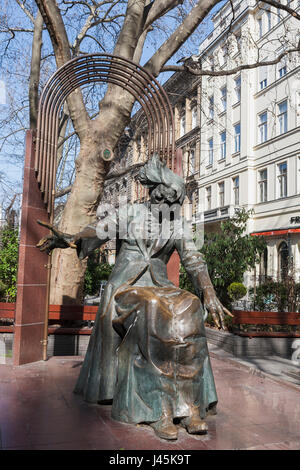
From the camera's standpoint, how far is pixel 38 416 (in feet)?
10.9

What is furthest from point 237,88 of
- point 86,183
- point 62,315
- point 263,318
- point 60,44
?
point 62,315

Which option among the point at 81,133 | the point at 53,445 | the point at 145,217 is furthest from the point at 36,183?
the point at 53,445

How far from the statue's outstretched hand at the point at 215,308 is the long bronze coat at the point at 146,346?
16cm

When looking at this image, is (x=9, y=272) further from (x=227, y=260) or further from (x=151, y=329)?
(x=151, y=329)

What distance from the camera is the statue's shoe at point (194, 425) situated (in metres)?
3.04

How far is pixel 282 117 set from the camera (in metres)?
23.2

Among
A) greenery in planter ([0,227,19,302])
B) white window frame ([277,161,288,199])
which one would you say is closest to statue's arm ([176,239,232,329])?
greenery in planter ([0,227,19,302])

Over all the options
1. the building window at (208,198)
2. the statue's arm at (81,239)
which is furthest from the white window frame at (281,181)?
the statue's arm at (81,239)

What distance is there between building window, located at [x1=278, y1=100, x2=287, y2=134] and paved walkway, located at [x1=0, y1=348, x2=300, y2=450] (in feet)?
67.6

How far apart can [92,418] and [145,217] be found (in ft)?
5.86

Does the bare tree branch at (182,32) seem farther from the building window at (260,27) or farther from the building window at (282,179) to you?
the building window at (260,27)

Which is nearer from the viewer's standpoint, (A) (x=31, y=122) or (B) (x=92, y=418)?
(B) (x=92, y=418)

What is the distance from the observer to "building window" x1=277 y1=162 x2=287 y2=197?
2298 cm
